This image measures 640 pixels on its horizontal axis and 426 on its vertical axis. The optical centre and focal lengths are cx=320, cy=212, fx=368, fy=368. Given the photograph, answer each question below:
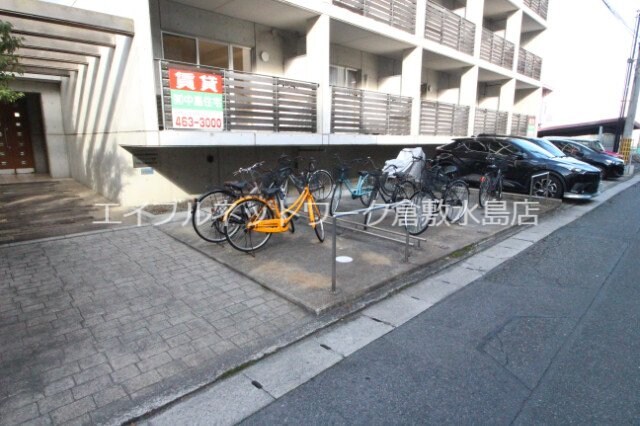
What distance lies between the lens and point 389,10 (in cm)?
1042

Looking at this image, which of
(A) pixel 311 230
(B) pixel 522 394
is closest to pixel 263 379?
(B) pixel 522 394

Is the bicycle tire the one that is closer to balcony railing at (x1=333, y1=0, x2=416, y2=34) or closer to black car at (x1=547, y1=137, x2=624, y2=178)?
balcony railing at (x1=333, y1=0, x2=416, y2=34)

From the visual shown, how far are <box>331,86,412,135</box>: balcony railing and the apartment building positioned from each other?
0.04 metres

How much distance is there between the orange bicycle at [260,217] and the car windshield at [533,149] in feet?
23.9

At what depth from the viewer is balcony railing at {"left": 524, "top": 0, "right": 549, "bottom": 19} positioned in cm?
1747

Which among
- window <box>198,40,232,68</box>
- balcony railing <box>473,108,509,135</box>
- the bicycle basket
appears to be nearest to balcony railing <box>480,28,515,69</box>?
balcony railing <box>473,108,509,135</box>

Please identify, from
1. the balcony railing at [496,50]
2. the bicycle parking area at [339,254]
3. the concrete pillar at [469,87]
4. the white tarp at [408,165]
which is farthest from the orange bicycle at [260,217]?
the balcony railing at [496,50]

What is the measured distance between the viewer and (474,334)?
3393mm

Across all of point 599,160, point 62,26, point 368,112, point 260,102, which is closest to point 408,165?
point 368,112

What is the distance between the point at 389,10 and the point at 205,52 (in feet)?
17.5

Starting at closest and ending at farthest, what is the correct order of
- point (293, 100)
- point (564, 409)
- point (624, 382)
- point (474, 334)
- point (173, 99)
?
point (564, 409)
point (624, 382)
point (474, 334)
point (173, 99)
point (293, 100)

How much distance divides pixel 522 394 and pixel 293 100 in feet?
24.2

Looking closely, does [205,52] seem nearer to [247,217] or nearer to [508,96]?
[247,217]

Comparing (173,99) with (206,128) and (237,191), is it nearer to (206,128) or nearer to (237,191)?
(206,128)
